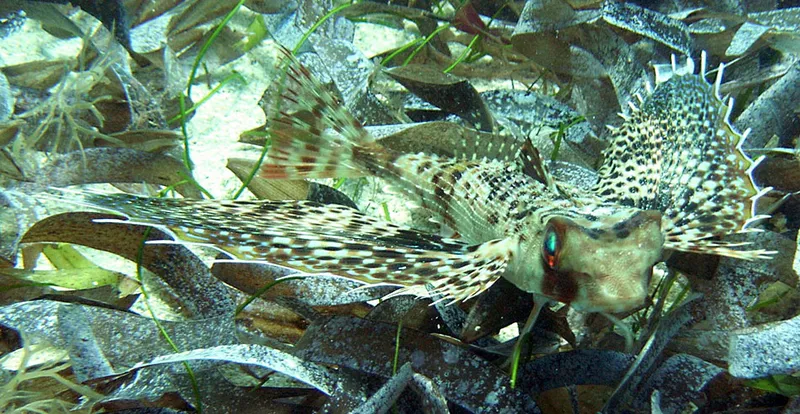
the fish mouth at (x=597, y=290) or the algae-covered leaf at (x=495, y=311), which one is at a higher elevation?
the fish mouth at (x=597, y=290)

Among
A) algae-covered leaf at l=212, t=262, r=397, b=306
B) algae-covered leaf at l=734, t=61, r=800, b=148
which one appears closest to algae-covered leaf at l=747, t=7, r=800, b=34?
algae-covered leaf at l=734, t=61, r=800, b=148

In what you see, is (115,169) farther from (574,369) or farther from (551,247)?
(574,369)

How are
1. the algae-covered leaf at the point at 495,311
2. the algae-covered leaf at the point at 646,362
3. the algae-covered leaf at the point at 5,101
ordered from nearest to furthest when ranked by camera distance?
the algae-covered leaf at the point at 646,362 → the algae-covered leaf at the point at 495,311 → the algae-covered leaf at the point at 5,101

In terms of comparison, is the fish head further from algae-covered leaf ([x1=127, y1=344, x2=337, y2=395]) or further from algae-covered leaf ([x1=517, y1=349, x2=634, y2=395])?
algae-covered leaf ([x1=127, y1=344, x2=337, y2=395])

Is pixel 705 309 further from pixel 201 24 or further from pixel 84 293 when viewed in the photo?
pixel 201 24

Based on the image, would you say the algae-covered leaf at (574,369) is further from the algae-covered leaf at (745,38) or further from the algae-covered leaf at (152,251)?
the algae-covered leaf at (745,38)

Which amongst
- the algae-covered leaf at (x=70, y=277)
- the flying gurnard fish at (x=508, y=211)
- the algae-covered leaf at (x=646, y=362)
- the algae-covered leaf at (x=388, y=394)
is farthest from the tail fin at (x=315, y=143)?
the algae-covered leaf at (x=646, y=362)
